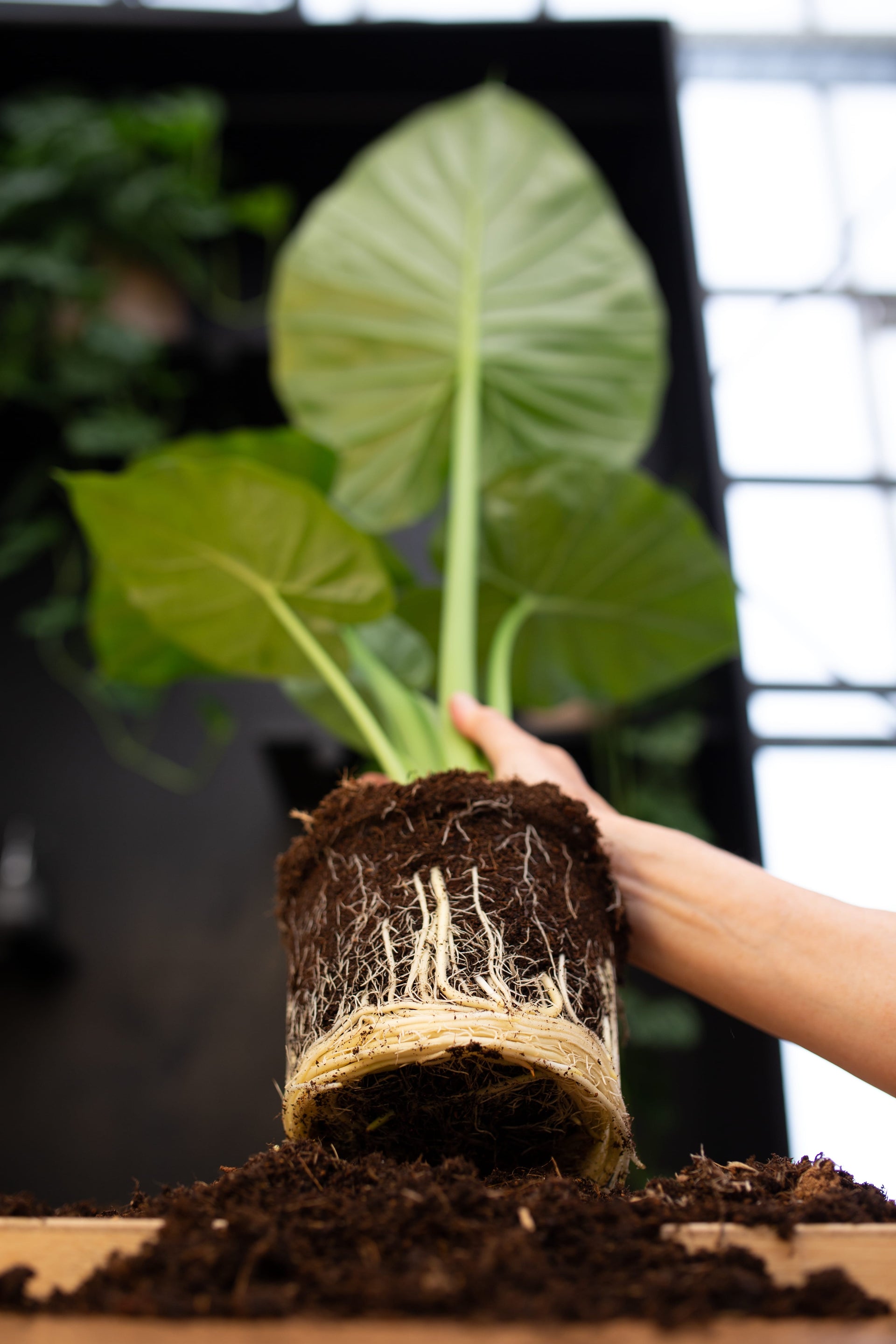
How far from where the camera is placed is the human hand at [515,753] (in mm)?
779

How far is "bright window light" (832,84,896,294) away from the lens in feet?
7.53

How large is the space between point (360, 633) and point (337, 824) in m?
0.46

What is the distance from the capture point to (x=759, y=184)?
2.35 metres

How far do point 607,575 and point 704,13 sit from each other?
2005mm

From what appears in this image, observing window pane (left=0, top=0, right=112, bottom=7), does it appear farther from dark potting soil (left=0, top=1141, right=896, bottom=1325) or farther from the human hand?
dark potting soil (left=0, top=1141, right=896, bottom=1325)

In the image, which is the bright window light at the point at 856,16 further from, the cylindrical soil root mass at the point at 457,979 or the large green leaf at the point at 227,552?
the cylindrical soil root mass at the point at 457,979

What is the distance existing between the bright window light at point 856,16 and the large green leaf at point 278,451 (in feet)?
7.14

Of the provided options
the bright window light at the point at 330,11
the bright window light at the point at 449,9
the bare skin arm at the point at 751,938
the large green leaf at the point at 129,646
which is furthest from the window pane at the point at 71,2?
the bare skin arm at the point at 751,938

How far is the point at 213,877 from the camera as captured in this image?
5.83ft

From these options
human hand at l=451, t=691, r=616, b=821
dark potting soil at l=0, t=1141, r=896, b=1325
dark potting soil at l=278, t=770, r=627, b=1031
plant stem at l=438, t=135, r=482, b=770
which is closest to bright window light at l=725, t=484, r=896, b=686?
plant stem at l=438, t=135, r=482, b=770

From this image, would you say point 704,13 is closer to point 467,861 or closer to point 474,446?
point 474,446

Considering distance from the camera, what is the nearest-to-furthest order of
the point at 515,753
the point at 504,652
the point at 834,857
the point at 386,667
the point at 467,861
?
the point at 467,861 < the point at 515,753 < the point at 504,652 < the point at 386,667 < the point at 834,857

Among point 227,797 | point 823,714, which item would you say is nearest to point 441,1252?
point 227,797

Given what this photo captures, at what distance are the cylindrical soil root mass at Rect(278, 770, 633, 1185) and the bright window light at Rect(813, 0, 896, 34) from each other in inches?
99.7
